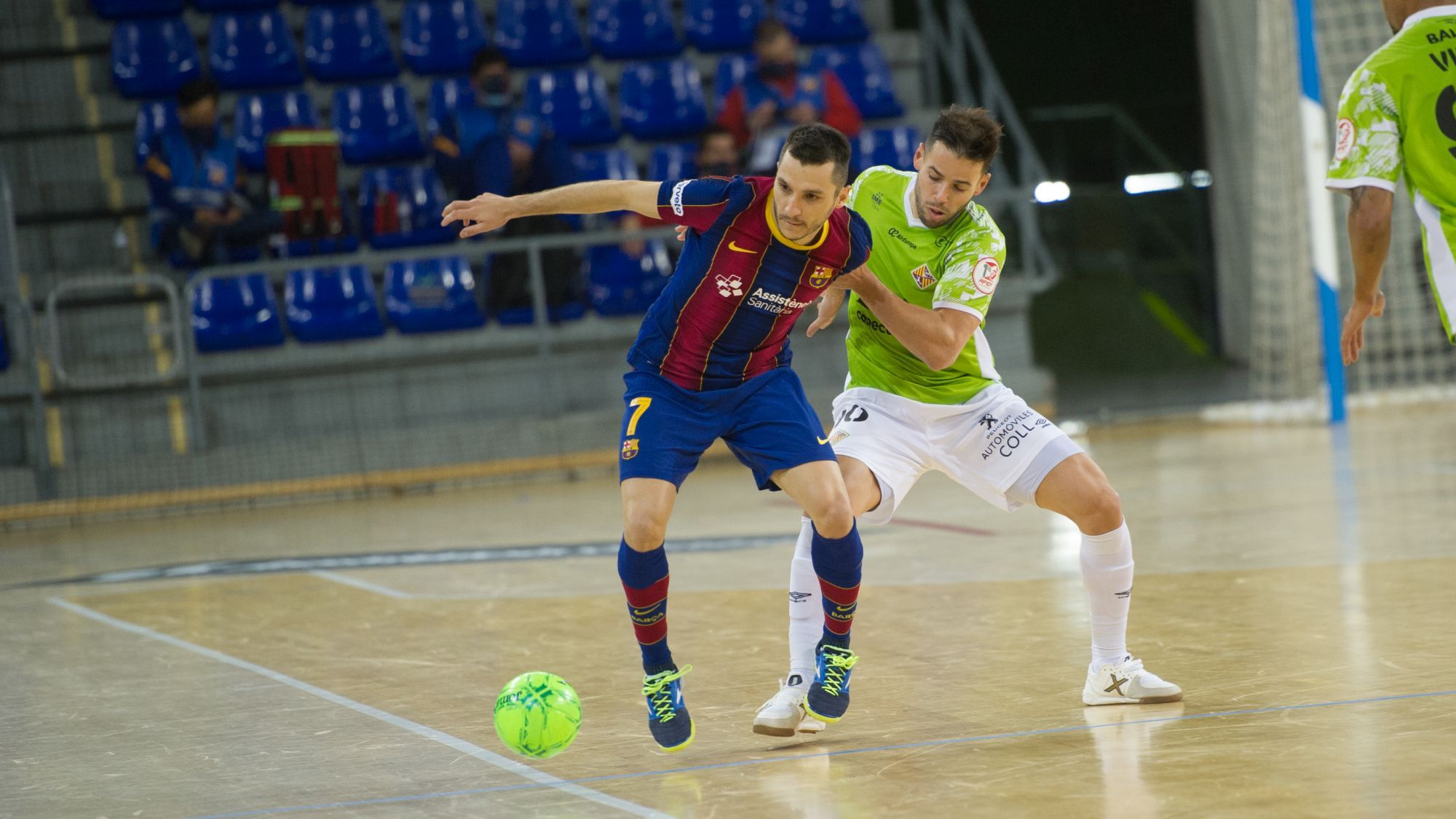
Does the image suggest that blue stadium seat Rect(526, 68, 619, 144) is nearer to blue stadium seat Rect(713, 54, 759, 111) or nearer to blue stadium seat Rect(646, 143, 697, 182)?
blue stadium seat Rect(646, 143, 697, 182)

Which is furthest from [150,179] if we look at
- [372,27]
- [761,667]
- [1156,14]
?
[1156,14]

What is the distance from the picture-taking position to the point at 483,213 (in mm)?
4438

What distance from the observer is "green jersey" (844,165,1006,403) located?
193 inches

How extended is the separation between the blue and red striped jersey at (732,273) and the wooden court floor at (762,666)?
1123 millimetres

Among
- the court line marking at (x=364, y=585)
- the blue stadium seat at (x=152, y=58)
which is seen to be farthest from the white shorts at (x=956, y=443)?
the blue stadium seat at (x=152, y=58)

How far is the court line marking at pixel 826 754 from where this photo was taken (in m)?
3.92

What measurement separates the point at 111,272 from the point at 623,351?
462 cm

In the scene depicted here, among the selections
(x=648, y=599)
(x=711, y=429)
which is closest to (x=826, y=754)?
(x=648, y=599)

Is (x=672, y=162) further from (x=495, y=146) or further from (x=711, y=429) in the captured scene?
(x=711, y=429)

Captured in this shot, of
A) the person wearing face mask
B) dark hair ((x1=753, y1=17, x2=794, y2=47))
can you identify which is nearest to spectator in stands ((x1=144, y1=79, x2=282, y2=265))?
the person wearing face mask

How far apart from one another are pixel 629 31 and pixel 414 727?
11.6m

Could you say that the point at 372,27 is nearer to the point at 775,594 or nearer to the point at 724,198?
the point at 775,594

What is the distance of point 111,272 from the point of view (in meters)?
13.6

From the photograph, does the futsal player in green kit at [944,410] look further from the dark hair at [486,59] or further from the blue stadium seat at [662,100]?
the blue stadium seat at [662,100]
